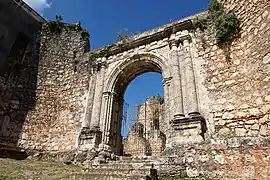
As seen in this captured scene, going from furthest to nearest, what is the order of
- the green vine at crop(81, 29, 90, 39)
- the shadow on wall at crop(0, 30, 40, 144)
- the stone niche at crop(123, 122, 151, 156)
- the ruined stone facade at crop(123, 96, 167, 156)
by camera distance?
the ruined stone facade at crop(123, 96, 167, 156) < the stone niche at crop(123, 122, 151, 156) < the green vine at crop(81, 29, 90, 39) < the shadow on wall at crop(0, 30, 40, 144)

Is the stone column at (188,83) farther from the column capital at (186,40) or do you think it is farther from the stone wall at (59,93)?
the stone wall at (59,93)

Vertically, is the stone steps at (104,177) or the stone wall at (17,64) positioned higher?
the stone wall at (17,64)

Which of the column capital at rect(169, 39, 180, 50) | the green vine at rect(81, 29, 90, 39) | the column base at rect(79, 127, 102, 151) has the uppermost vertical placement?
the green vine at rect(81, 29, 90, 39)

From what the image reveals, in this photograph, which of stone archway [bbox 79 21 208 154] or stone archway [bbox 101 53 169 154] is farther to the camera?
stone archway [bbox 101 53 169 154]

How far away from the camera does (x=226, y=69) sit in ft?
18.2

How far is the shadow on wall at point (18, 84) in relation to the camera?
7805 millimetres

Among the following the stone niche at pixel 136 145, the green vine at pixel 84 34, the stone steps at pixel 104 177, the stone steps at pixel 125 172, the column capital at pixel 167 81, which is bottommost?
the stone steps at pixel 104 177

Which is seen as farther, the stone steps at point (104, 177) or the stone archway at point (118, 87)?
the stone archway at point (118, 87)

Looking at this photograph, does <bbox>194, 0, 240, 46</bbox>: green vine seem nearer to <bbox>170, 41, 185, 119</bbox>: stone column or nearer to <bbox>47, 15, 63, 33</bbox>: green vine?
<bbox>170, 41, 185, 119</bbox>: stone column

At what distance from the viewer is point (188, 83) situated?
621 centimetres

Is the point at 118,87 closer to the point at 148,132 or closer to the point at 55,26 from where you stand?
the point at 55,26

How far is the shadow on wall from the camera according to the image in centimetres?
780

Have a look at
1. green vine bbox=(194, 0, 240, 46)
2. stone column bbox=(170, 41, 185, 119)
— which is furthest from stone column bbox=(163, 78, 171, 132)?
green vine bbox=(194, 0, 240, 46)

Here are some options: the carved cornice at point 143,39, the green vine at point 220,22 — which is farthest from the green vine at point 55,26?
the green vine at point 220,22
